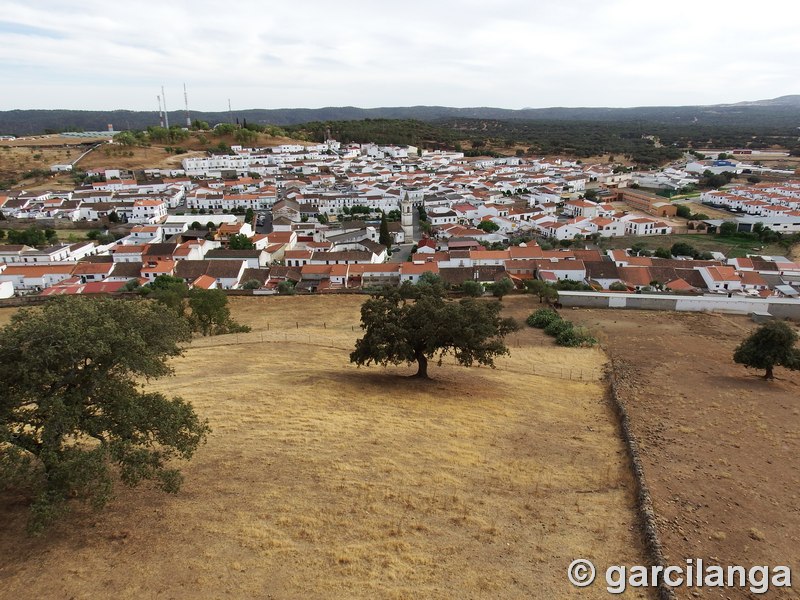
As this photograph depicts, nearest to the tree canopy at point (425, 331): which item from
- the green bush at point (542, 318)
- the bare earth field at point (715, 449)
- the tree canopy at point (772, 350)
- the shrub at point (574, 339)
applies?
the bare earth field at point (715, 449)

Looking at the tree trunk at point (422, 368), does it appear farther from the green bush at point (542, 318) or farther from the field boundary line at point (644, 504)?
the green bush at point (542, 318)

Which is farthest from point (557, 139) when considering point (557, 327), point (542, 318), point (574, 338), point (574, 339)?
point (574, 339)

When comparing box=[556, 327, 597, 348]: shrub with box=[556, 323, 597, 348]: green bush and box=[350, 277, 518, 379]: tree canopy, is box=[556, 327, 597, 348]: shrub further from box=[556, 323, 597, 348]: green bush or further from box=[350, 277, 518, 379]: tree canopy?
box=[350, 277, 518, 379]: tree canopy

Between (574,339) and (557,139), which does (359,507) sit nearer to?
(574,339)

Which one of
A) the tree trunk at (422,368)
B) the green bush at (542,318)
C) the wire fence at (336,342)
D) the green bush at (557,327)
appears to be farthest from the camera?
the green bush at (542,318)

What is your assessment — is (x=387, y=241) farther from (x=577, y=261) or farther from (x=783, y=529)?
(x=783, y=529)

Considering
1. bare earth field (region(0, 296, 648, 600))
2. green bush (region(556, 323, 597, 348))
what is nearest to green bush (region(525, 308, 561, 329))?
green bush (region(556, 323, 597, 348))
